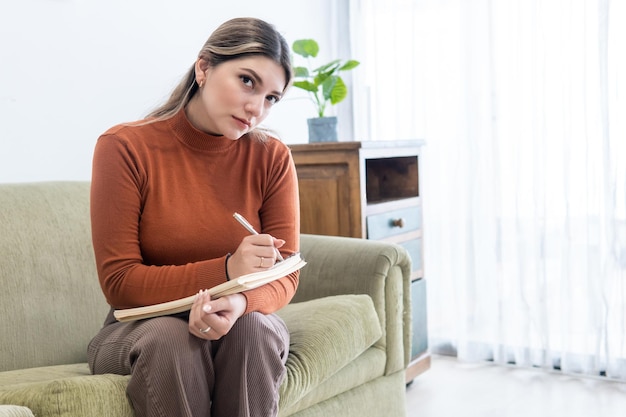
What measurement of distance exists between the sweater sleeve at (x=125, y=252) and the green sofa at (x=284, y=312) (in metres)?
0.25

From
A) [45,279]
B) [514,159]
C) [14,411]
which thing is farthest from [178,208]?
[514,159]

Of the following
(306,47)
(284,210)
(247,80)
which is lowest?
(284,210)

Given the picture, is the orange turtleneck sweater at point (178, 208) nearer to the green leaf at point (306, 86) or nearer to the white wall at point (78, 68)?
the white wall at point (78, 68)

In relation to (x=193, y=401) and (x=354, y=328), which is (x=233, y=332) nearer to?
(x=193, y=401)

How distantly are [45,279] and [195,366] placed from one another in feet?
2.10

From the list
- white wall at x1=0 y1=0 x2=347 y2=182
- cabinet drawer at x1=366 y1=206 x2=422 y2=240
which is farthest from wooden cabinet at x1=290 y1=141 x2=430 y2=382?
white wall at x1=0 y1=0 x2=347 y2=182

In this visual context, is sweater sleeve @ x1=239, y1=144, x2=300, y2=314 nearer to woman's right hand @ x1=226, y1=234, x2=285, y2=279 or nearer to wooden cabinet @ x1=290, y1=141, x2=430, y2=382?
woman's right hand @ x1=226, y1=234, x2=285, y2=279

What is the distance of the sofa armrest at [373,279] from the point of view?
206 cm

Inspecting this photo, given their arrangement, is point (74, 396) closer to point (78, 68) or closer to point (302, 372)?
point (302, 372)

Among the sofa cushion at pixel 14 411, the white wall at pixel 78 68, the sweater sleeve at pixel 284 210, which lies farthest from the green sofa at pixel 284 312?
the sofa cushion at pixel 14 411

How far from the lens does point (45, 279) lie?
1820 millimetres

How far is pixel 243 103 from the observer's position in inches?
61.0

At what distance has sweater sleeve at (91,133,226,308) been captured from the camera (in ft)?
4.88

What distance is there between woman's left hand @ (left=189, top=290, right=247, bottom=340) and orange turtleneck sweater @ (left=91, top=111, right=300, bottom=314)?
3.2 inches
